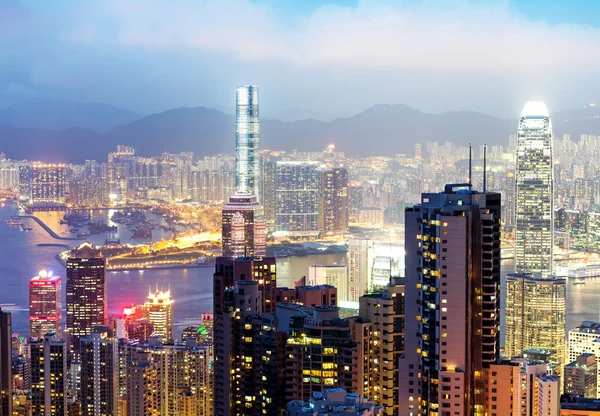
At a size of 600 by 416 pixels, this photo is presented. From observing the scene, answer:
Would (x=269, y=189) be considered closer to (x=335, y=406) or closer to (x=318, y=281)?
(x=318, y=281)

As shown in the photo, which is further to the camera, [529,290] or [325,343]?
[529,290]

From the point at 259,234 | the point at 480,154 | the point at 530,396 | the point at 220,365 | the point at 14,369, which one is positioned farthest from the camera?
the point at 259,234

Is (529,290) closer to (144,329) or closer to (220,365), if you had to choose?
(144,329)

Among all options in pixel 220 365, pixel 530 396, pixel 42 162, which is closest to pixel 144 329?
pixel 42 162

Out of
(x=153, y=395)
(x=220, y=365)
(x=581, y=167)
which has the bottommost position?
(x=153, y=395)

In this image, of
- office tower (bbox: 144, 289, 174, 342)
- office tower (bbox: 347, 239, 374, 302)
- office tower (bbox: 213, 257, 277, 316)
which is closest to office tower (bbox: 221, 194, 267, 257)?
office tower (bbox: 347, 239, 374, 302)

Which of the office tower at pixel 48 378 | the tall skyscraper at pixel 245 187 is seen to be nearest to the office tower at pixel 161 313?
the office tower at pixel 48 378

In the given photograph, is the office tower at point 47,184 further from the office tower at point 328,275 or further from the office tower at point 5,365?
the office tower at point 5,365

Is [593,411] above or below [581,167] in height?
below
